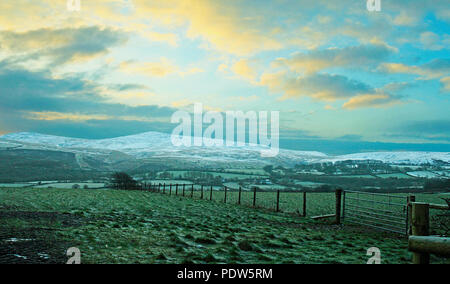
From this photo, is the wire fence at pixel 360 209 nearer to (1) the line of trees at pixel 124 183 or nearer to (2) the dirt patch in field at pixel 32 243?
(2) the dirt patch in field at pixel 32 243

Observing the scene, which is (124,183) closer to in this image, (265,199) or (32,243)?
(265,199)

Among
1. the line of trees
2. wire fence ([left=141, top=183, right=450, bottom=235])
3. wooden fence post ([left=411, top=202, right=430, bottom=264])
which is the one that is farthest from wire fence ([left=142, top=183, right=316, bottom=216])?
the line of trees

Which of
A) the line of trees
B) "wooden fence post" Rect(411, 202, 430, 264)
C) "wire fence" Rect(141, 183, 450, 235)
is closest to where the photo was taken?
"wooden fence post" Rect(411, 202, 430, 264)

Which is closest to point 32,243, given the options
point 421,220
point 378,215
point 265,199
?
point 421,220

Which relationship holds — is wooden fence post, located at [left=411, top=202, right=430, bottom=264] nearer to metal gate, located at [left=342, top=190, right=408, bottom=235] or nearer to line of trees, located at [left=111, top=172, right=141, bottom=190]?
metal gate, located at [left=342, top=190, right=408, bottom=235]

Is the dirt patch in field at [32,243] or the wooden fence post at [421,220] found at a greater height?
the wooden fence post at [421,220]

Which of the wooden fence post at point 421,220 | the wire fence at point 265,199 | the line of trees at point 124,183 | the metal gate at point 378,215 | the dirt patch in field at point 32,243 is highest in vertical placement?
the wooden fence post at point 421,220

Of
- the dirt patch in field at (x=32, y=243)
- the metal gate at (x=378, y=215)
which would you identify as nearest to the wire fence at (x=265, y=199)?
the metal gate at (x=378, y=215)

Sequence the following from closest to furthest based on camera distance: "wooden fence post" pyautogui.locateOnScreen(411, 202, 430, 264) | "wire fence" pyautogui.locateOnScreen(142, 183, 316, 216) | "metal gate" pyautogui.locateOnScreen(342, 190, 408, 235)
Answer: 1. "wooden fence post" pyautogui.locateOnScreen(411, 202, 430, 264)
2. "metal gate" pyautogui.locateOnScreen(342, 190, 408, 235)
3. "wire fence" pyautogui.locateOnScreen(142, 183, 316, 216)

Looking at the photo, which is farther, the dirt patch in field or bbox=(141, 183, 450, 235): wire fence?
bbox=(141, 183, 450, 235): wire fence
